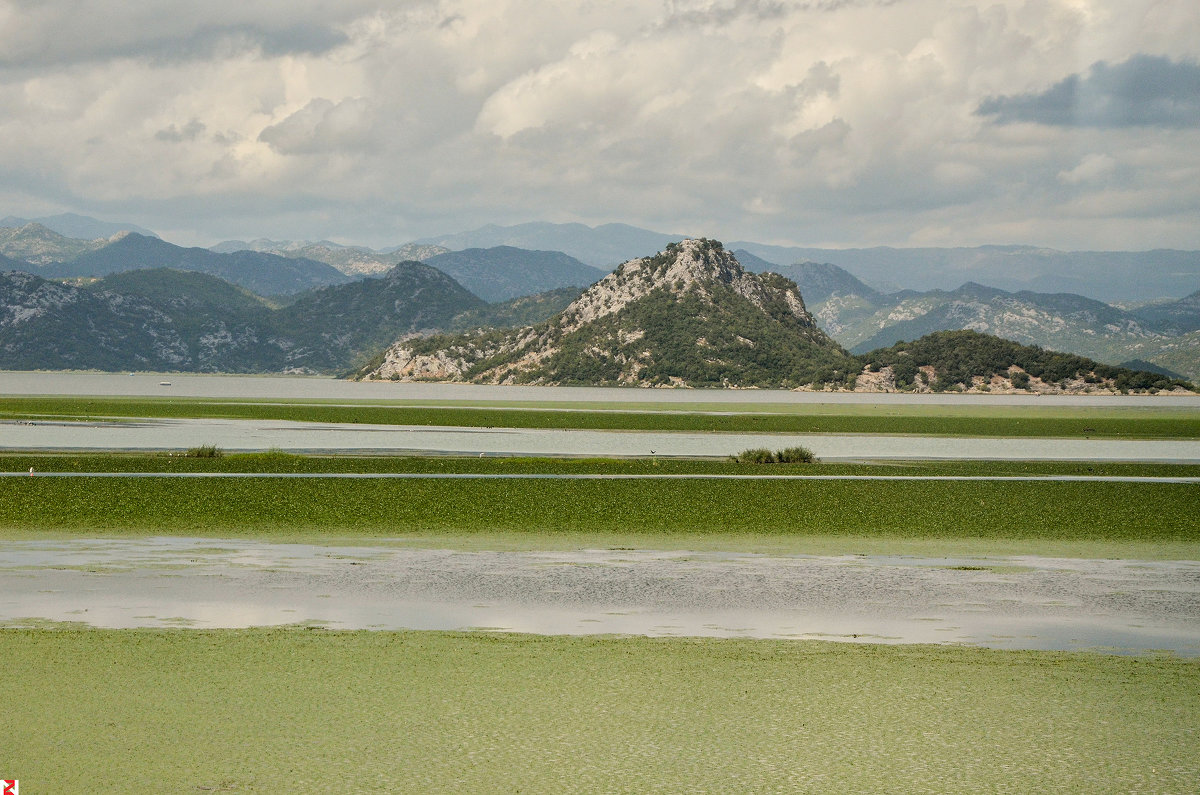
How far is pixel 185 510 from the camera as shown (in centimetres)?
3136

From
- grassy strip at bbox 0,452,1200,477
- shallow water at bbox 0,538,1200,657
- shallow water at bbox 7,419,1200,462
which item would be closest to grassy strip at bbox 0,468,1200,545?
shallow water at bbox 0,538,1200,657

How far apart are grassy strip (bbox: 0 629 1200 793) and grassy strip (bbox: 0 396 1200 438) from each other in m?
66.2

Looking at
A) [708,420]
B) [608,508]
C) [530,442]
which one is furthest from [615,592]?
[708,420]

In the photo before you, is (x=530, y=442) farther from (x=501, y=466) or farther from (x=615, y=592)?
(x=615, y=592)

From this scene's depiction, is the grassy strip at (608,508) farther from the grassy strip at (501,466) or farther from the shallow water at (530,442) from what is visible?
the shallow water at (530,442)

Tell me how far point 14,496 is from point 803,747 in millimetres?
29269

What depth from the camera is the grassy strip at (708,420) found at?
8425 centimetres

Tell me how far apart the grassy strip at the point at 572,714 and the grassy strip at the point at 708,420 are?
66152mm

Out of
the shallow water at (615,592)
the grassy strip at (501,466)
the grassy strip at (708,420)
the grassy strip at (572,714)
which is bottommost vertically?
the grassy strip at (708,420)

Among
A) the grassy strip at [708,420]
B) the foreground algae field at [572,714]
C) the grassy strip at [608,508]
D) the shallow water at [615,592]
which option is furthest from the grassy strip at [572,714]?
the grassy strip at [708,420]

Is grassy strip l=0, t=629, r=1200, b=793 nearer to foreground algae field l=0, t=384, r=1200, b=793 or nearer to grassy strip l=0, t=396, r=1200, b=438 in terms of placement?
foreground algae field l=0, t=384, r=1200, b=793

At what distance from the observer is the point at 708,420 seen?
9700 centimetres

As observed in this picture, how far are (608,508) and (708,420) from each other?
212 feet

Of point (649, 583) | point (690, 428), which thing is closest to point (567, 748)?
point (649, 583)
